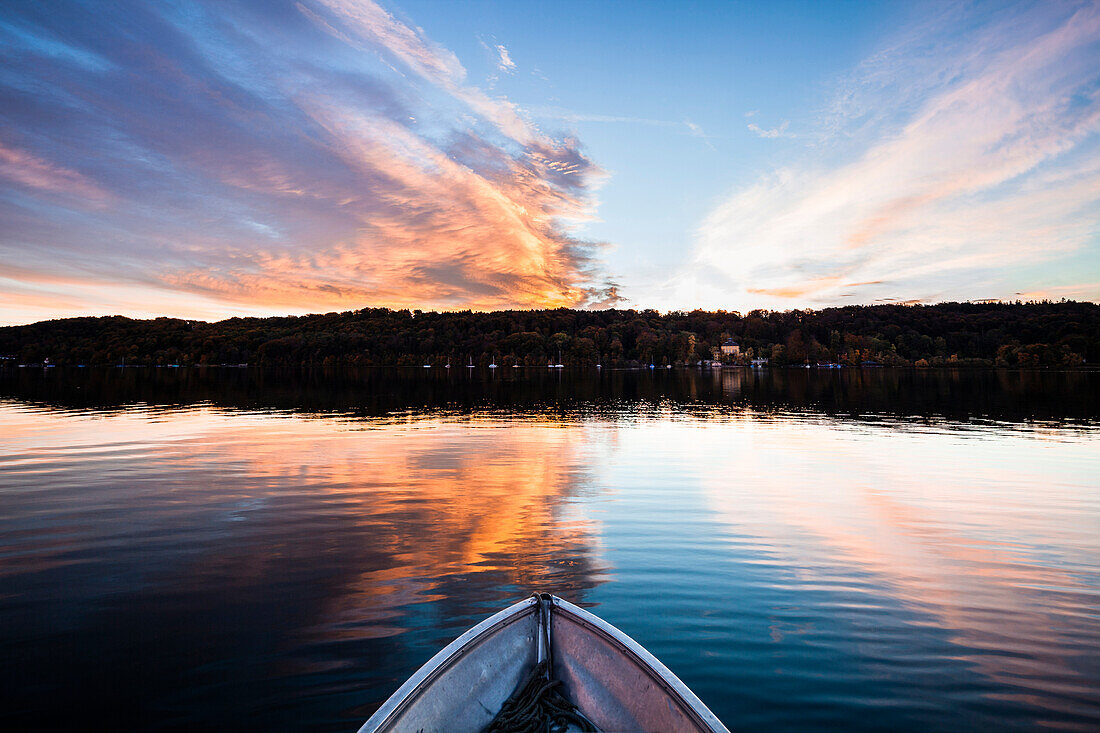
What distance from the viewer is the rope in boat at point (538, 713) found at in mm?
5145

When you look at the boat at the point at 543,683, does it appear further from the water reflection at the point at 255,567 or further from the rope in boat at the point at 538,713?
the water reflection at the point at 255,567

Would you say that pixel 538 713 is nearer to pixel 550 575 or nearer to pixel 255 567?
A: pixel 550 575

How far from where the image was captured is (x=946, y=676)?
738cm

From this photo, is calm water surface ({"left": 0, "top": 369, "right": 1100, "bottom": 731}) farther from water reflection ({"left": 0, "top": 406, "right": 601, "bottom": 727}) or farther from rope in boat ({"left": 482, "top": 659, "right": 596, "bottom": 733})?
rope in boat ({"left": 482, "top": 659, "right": 596, "bottom": 733})

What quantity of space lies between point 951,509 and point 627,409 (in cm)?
3727

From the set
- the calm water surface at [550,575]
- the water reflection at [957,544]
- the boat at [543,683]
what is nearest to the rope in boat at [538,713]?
the boat at [543,683]

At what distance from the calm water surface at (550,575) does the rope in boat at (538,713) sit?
2.34 meters

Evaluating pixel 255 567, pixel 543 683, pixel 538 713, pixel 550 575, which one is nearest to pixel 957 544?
pixel 550 575

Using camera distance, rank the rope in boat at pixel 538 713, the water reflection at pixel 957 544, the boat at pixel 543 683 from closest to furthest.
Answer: the boat at pixel 543 683 < the rope in boat at pixel 538 713 < the water reflection at pixel 957 544

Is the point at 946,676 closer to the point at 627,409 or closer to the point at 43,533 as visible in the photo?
the point at 43,533

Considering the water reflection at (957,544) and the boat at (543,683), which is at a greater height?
the boat at (543,683)

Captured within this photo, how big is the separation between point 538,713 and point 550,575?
5.74 m

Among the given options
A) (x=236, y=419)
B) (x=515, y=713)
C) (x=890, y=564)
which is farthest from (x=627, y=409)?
(x=515, y=713)

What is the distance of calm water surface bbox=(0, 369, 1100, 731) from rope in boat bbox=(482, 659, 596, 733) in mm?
2336
